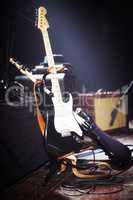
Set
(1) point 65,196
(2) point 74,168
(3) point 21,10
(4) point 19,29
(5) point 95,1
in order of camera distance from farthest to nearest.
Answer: (5) point 95,1, (4) point 19,29, (3) point 21,10, (2) point 74,168, (1) point 65,196

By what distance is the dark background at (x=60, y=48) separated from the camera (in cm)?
301

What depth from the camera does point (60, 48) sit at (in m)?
6.22

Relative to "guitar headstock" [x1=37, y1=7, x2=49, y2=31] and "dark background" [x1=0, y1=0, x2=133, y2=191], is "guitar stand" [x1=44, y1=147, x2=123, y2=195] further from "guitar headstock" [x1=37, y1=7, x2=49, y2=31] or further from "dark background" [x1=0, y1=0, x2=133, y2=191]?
"guitar headstock" [x1=37, y1=7, x2=49, y2=31]

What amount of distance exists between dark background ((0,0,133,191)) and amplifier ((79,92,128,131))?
118cm

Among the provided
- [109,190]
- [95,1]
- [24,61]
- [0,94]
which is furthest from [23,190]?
[95,1]

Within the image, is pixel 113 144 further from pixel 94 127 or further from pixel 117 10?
pixel 117 10

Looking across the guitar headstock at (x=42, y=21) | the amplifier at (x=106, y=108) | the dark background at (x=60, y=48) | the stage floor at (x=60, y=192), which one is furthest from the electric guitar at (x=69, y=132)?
the amplifier at (x=106, y=108)

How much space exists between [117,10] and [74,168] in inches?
201

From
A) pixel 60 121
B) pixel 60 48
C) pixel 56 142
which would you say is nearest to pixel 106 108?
pixel 60 48

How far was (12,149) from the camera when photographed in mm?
2932

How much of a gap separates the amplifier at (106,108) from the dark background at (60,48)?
1183 mm

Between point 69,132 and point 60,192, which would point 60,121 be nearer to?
point 69,132

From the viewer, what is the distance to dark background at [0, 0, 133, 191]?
301cm

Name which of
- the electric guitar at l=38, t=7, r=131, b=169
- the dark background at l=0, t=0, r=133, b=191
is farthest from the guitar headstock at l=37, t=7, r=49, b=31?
the dark background at l=0, t=0, r=133, b=191
